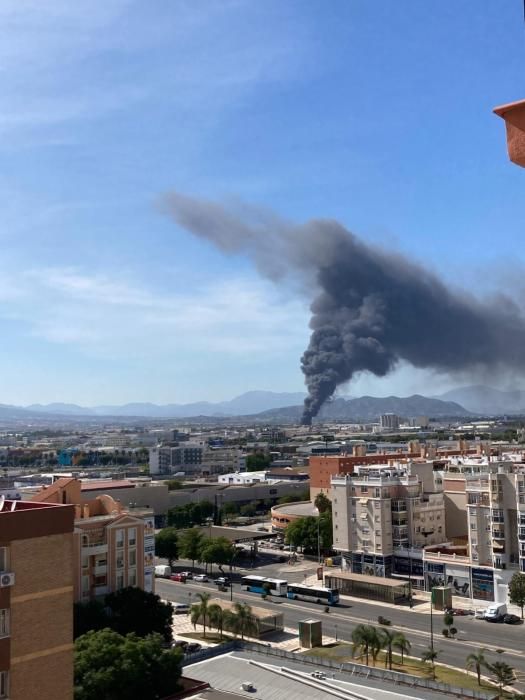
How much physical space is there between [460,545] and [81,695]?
2824 centimetres

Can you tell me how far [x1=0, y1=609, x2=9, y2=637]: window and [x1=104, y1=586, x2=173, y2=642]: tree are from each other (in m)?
16.3

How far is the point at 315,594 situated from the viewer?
36875mm

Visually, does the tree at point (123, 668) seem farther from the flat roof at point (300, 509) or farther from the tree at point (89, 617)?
the flat roof at point (300, 509)

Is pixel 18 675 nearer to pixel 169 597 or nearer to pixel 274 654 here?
pixel 274 654

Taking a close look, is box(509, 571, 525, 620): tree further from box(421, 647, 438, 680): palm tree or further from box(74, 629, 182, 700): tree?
box(74, 629, 182, 700): tree

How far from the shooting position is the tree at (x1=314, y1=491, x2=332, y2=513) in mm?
55459

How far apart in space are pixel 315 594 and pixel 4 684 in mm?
28732

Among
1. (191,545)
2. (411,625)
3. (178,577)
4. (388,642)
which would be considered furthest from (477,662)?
(191,545)

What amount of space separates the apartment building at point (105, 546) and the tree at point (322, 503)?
87.1 feet

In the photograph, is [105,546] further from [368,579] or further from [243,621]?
[368,579]

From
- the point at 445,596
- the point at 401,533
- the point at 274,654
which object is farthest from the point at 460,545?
the point at 274,654

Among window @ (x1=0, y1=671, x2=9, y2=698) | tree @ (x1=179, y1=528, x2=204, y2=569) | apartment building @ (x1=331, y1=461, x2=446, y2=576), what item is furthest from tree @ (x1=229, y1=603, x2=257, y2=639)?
window @ (x1=0, y1=671, x2=9, y2=698)

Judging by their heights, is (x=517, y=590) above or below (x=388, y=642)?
below

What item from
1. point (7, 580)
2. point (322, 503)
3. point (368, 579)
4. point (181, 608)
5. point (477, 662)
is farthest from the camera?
point (322, 503)
